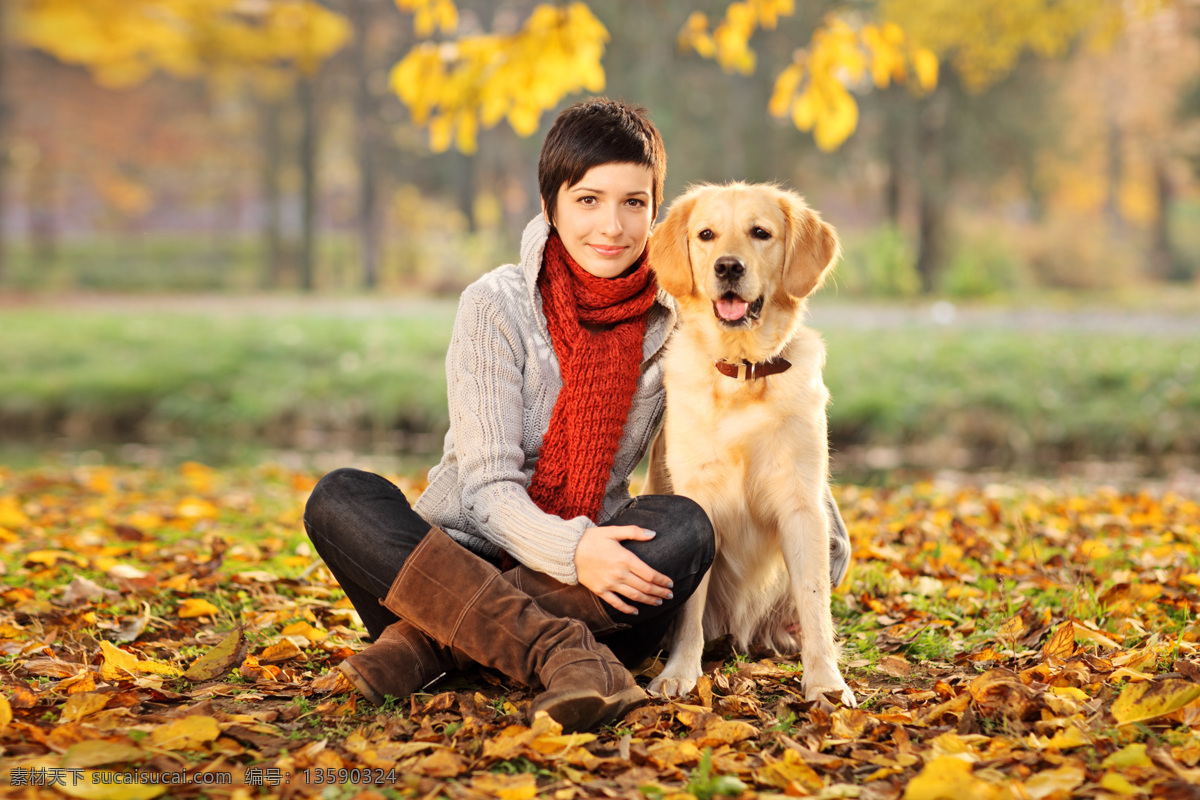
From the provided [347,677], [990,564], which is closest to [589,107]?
[347,677]

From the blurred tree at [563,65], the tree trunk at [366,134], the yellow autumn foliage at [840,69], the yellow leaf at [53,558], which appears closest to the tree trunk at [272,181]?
the tree trunk at [366,134]

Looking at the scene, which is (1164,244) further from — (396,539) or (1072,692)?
(396,539)

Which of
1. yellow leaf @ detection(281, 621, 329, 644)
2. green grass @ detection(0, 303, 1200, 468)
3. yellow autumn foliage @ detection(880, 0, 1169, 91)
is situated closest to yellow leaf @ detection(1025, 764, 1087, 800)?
yellow leaf @ detection(281, 621, 329, 644)

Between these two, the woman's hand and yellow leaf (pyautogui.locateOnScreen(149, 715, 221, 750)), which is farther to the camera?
the woman's hand

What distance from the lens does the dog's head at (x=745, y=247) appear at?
8.63 feet

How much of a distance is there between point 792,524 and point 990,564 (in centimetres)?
136

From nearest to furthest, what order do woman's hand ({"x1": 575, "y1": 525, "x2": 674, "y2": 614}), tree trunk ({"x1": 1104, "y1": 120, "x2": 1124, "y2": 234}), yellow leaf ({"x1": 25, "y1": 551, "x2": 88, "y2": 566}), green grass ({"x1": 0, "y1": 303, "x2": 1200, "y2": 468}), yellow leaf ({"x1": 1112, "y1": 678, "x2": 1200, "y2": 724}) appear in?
yellow leaf ({"x1": 1112, "y1": 678, "x2": 1200, "y2": 724}), woman's hand ({"x1": 575, "y1": 525, "x2": 674, "y2": 614}), yellow leaf ({"x1": 25, "y1": 551, "x2": 88, "y2": 566}), green grass ({"x1": 0, "y1": 303, "x2": 1200, "y2": 468}), tree trunk ({"x1": 1104, "y1": 120, "x2": 1124, "y2": 234})

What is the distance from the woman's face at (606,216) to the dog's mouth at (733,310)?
0.95 feet

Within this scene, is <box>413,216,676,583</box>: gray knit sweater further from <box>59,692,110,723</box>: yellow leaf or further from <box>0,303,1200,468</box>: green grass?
→ <box>0,303,1200,468</box>: green grass

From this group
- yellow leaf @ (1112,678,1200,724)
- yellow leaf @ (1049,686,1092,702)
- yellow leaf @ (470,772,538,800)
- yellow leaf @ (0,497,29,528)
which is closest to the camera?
yellow leaf @ (470,772,538,800)

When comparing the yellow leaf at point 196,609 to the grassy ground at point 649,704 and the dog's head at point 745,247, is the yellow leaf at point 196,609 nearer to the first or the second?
the grassy ground at point 649,704

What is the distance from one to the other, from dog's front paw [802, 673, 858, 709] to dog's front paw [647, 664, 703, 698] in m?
0.27

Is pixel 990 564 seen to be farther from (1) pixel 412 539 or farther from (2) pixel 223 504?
(2) pixel 223 504

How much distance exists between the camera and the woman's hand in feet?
7.45
